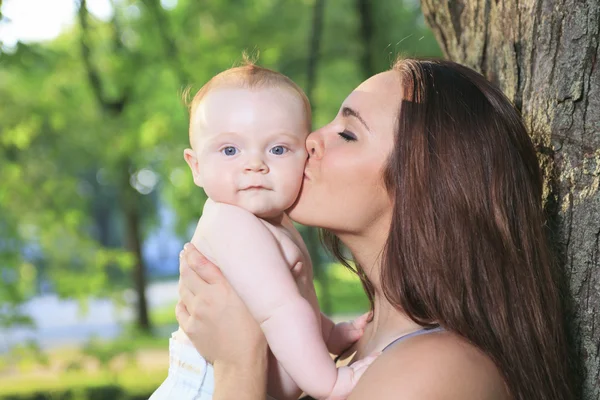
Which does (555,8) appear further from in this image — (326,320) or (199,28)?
(199,28)

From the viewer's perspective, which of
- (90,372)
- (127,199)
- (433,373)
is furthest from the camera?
(127,199)

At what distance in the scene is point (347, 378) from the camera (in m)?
1.88

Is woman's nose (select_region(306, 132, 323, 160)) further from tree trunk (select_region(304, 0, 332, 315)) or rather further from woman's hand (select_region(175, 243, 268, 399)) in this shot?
tree trunk (select_region(304, 0, 332, 315))

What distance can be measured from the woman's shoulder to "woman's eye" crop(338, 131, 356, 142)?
590 millimetres

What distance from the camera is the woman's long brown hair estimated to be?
6.05 ft

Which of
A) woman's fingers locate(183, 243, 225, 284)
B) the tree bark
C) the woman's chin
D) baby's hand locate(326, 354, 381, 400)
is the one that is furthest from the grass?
baby's hand locate(326, 354, 381, 400)

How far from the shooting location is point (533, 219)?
1.94 meters

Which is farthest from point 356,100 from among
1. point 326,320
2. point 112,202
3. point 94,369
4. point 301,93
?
point 112,202

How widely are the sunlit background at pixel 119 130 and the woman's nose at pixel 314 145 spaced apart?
2642 millimetres

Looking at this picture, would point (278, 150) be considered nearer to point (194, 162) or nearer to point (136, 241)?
point (194, 162)

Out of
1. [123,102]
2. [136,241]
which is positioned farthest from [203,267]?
[136,241]

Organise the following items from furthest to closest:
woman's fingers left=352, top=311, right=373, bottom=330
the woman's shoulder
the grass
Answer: the grass < woman's fingers left=352, top=311, right=373, bottom=330 < the woman's shoulder

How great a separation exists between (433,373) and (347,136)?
0.72 metres

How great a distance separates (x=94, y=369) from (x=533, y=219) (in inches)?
411
